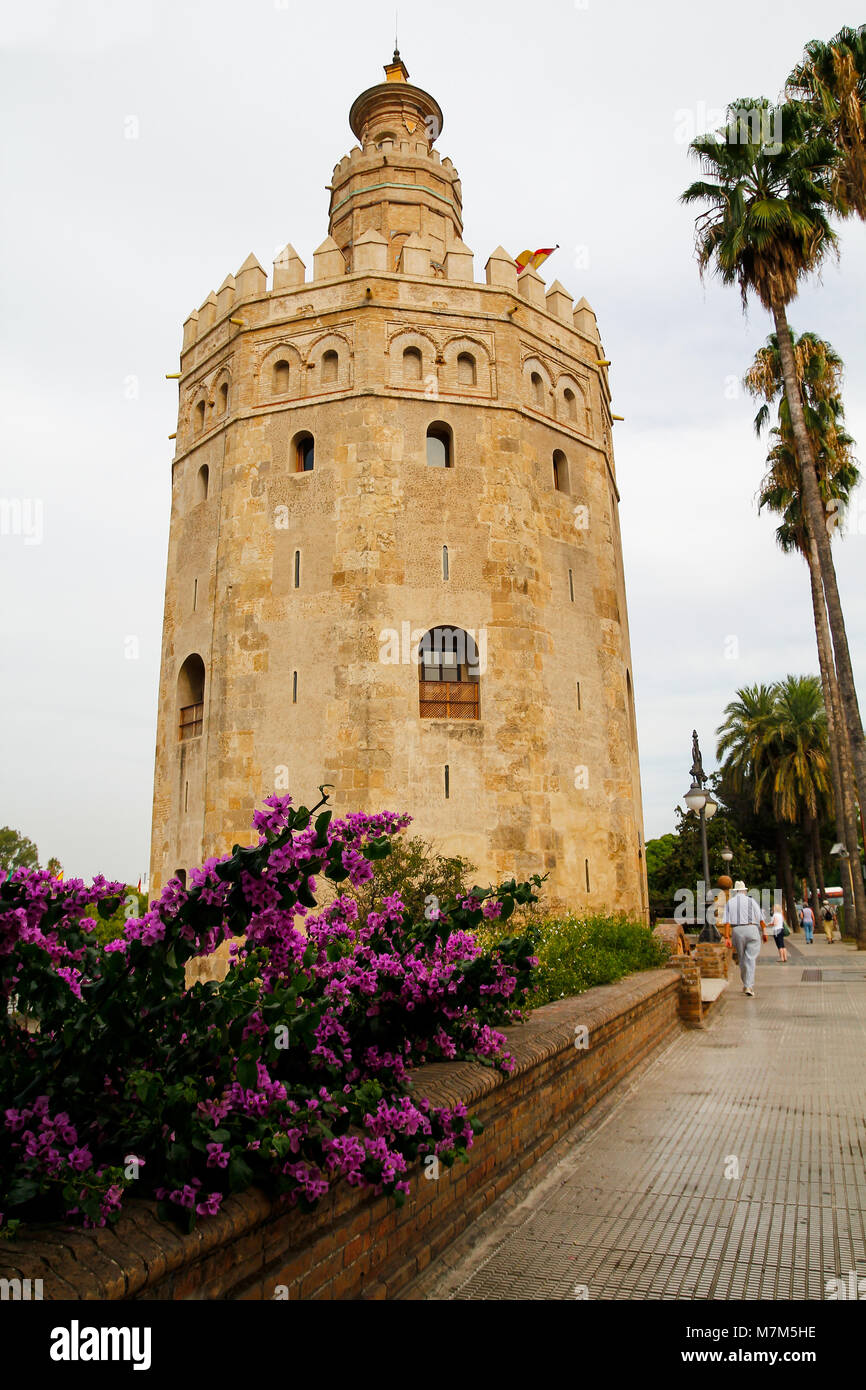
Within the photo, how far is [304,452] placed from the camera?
1736 centimetres

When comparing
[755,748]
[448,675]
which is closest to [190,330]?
[448,675]

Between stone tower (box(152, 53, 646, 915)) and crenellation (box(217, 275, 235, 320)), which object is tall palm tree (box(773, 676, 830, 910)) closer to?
stone tower (box(152, 53, 646, 915))

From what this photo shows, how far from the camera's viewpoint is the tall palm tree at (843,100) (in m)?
16.8

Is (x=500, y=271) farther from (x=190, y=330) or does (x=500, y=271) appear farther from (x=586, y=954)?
(x=586, y=954)

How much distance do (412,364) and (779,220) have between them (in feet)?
32.8

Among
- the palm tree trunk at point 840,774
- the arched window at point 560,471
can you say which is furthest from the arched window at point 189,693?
the palm tree trunk at point 840,774

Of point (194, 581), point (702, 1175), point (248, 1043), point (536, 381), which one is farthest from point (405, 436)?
point (248, 1043)

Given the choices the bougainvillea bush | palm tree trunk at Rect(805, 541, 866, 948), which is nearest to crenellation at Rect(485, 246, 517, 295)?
palm tree trunk at Rect(805, 541, 866, 948)

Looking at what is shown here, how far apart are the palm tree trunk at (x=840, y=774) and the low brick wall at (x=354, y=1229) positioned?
1910cm

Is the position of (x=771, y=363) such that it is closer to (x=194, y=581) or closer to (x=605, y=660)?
(x=605, y=660)

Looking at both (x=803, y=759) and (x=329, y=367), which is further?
(x=803, y=759)

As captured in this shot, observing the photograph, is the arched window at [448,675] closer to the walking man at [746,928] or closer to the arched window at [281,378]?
the walking man at [746,928]

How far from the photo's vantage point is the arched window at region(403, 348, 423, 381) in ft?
55.5

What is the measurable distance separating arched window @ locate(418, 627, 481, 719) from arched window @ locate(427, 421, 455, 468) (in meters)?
3.33
